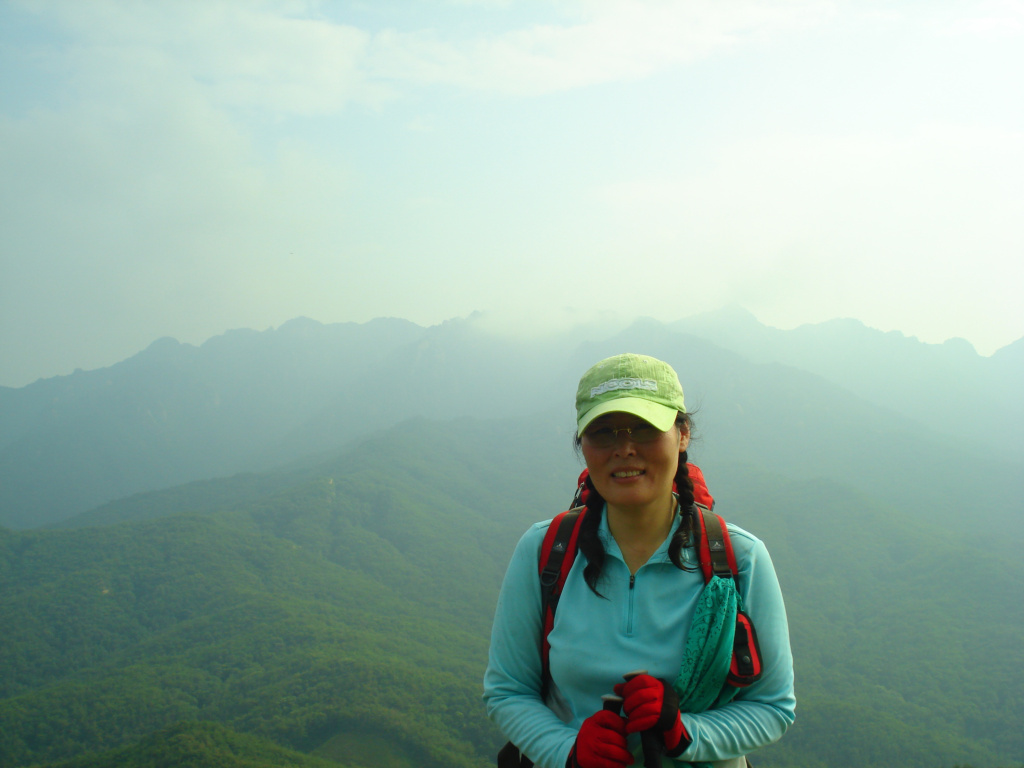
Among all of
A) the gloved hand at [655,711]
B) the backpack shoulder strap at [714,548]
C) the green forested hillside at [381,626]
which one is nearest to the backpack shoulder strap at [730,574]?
the backpack shoulder strap at [714,548]

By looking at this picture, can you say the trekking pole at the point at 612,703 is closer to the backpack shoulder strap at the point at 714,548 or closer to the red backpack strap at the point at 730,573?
the red backpack strap at the point at 730,573

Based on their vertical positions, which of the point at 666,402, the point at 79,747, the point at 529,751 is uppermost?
the point at 666,402

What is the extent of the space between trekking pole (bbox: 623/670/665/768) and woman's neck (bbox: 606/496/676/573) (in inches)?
26.9

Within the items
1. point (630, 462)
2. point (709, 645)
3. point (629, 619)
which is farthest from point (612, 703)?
point (630, 462)

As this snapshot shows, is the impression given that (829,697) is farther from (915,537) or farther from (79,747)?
(79,747)

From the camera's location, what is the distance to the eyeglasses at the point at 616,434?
291 centimetres

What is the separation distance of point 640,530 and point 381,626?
115 m

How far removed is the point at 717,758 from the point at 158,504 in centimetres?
20910

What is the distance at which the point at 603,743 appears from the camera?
8.48 feet

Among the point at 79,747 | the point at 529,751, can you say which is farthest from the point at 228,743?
the point at 529,751

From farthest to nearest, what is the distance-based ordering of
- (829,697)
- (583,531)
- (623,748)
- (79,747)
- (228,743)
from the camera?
(829,697) < (79,747) < (228,743) < (583,531) < (623,748)

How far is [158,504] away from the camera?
18150cm

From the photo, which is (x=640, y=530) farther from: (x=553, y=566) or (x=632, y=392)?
(x=632, y=392)

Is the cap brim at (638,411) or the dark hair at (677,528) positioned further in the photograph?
the dark hair at (677,528)
